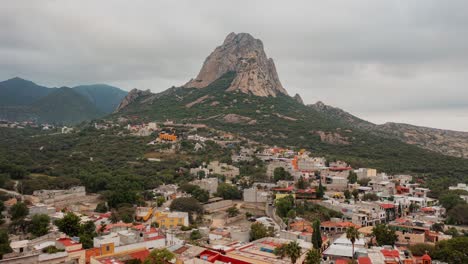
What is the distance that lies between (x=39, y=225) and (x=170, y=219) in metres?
11.4

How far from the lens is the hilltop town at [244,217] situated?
2859cm

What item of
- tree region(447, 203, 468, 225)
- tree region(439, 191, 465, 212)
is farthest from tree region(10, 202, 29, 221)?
tree region(439, 191, 465, 212)

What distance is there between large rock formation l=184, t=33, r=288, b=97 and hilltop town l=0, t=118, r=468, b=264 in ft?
207

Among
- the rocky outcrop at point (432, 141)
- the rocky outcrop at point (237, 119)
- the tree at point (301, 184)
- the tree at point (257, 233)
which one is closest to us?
the tree at point (257, 233)

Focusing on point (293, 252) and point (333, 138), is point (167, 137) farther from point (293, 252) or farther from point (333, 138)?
point (293, 252)

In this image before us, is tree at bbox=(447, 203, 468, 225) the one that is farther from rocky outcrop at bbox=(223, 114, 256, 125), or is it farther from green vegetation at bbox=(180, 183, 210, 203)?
rocky outcrop at bbox=(223, 114, 256, 125)

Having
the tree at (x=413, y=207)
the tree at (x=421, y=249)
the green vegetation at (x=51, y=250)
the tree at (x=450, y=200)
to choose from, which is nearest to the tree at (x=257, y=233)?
the tree at (x=421, y=249)

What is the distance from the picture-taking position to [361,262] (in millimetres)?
26906

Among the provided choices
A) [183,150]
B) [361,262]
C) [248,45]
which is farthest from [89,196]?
[248,45]

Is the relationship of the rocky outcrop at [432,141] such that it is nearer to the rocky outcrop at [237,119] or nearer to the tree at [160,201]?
the rocky outcrop at [237,119]

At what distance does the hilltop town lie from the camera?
93.8 feet

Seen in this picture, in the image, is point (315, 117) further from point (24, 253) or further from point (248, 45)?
point (24, 253)

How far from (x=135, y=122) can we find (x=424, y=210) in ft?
266

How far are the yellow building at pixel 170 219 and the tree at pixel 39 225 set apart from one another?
968 cm
